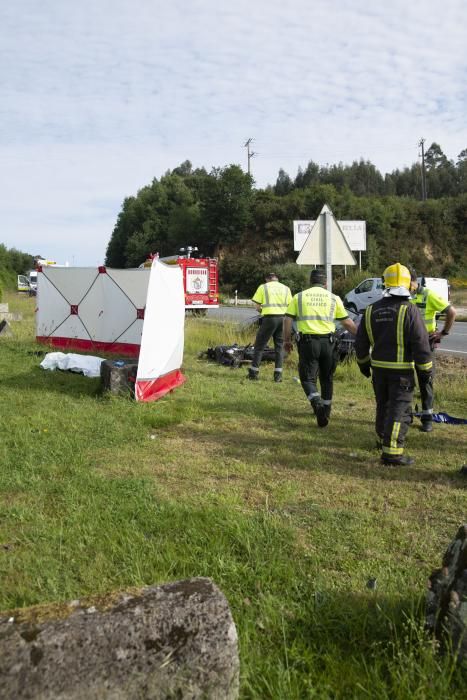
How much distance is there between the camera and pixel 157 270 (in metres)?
7.70

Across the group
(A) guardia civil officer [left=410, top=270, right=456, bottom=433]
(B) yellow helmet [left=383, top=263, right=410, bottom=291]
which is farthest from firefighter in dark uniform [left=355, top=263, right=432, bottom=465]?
(A) guardia civil officer [left=410, top=270, right=456, bottom=433]

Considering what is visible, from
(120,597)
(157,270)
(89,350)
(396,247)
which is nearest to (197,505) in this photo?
(120,597)

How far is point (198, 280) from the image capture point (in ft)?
75.3

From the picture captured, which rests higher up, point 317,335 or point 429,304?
point 429,304

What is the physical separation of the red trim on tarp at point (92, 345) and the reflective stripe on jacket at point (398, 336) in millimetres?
6672

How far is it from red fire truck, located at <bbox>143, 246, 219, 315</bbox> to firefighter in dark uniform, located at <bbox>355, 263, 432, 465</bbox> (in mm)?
17831

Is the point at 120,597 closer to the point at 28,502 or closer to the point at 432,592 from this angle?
the point at 432,592

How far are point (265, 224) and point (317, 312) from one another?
175ft

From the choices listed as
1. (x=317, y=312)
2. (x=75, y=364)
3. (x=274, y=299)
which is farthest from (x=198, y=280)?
(x=317, y=312)

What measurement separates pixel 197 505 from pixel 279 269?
36110mm

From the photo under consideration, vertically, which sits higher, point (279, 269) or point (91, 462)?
point (279, 269)

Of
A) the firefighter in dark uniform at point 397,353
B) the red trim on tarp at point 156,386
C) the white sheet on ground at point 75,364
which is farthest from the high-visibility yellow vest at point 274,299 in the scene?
the firefighter in dark uniform at point 397,353

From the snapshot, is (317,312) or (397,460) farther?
(317,312)

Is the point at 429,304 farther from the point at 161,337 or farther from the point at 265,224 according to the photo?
the point at 265,224
